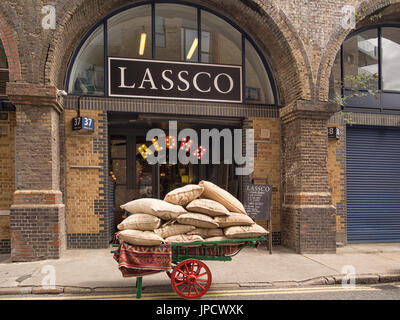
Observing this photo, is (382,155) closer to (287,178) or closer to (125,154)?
(287,178)

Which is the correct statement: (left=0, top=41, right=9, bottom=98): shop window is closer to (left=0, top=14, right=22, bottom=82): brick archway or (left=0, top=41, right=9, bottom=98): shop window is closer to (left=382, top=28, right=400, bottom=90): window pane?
(left=0, top=14, right=22, bottom=82): brick archway

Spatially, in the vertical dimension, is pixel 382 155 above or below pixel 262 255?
above

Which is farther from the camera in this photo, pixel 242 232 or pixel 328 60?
pixel 328 60

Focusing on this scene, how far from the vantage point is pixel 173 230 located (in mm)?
4891

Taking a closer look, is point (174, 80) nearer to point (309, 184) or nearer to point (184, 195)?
point (184, 195)

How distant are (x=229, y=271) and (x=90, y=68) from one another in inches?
246

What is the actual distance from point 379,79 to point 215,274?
8.33m

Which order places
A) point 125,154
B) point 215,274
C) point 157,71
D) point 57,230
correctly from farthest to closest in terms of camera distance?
point 125,154, point 157,71, point 57,230, point 215,274

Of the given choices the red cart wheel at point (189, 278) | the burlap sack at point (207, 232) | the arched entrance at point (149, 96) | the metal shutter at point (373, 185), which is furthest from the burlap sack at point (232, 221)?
the metal shutter at point (373, 185)

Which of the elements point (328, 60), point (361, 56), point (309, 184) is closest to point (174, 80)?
point (328, 60)

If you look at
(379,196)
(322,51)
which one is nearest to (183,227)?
(322,51)

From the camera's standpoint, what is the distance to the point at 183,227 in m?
4.93

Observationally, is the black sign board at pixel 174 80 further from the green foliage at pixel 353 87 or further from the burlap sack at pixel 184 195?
the burlap sack at pixel 184 195

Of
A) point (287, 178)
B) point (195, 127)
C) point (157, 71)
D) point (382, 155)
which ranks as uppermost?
point (157, 71)
